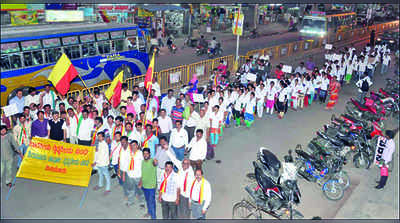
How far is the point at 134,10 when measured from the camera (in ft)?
88.8

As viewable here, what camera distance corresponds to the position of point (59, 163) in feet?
23.3

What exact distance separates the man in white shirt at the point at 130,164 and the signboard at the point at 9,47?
24.9ft

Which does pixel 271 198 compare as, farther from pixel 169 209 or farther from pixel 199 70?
pixel 199 70

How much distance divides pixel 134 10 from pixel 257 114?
1765 centimetres

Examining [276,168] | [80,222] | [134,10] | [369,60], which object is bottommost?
[80,222]

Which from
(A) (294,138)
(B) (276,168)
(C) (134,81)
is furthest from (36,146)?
(A) (294,138)

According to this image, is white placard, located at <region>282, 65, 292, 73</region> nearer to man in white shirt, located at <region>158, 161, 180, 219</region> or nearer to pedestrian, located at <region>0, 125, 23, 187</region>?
man in white shirt, located at <region>158, 161, 180, 219</region>

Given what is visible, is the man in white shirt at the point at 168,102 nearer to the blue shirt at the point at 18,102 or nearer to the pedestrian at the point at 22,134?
the pedestrian at the point at 22,134

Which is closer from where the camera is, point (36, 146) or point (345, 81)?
point (36, 146)

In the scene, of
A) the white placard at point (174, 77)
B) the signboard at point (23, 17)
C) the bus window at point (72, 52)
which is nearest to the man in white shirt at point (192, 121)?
the white placard at point (174, 77)

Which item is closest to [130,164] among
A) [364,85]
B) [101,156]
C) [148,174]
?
[148,174]

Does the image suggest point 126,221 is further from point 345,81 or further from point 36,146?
point 345,81

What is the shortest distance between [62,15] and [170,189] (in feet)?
69.1

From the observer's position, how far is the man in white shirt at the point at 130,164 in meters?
6.62
